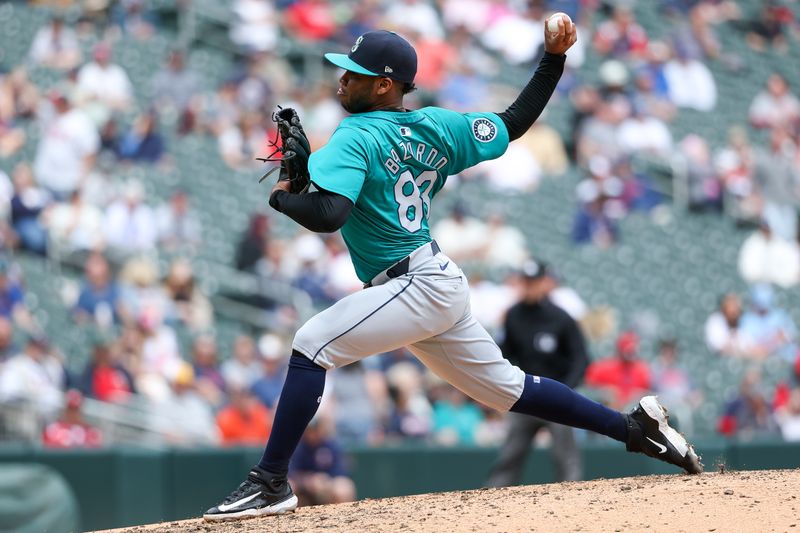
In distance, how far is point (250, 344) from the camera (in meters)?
10.1

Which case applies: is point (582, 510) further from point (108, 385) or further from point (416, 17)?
point (416, 17)

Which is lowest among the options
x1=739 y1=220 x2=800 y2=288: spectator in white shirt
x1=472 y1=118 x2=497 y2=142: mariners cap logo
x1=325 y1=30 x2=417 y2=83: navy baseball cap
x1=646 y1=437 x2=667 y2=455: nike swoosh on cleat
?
x1=739 y1=220 x2=800 y2=288: spectator in white shirt

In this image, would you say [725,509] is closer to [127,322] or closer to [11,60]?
[127,322]

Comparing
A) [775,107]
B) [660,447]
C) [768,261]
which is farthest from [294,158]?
[775,107]

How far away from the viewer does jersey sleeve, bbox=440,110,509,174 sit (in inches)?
181

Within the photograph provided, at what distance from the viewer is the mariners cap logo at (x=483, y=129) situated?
15.2ft

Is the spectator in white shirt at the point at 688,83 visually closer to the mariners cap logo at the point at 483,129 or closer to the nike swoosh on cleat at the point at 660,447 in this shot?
the nike swoosh on cleat at the point at 660,447

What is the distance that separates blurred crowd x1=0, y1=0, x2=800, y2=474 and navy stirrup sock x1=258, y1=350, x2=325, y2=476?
3469mm

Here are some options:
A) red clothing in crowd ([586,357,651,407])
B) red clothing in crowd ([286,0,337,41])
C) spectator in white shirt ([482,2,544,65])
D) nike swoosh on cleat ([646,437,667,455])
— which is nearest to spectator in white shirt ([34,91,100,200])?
red clothing in crowd ([286,0,337,41])

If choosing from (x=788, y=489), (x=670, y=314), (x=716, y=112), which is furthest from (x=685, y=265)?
(x=788, y=489)

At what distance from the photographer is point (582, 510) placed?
173 inches

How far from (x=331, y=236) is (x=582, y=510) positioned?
730 centimetres

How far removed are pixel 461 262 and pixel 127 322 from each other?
11.3ft

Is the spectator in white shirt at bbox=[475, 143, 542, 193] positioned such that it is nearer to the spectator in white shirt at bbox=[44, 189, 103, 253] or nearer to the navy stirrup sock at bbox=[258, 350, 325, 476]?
the spectator in white shirt at bbox=[44, 189, 103, 253]
